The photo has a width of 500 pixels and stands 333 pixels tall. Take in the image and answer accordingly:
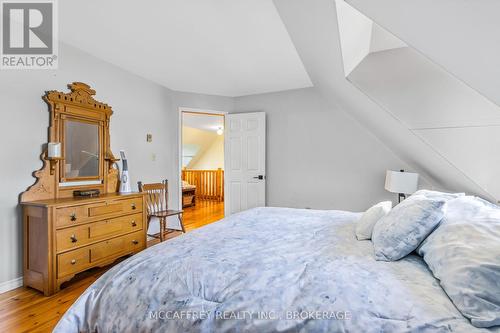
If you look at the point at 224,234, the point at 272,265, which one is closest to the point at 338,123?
the point at 224,234

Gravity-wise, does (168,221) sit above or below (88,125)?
below

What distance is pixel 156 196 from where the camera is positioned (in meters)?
3.76

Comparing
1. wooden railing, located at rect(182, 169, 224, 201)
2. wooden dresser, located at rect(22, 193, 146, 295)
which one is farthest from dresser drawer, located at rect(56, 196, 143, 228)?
wooden railing, located at rect(182, 169, 224, 201)

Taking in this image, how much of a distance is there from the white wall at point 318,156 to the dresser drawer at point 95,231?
2.22 m

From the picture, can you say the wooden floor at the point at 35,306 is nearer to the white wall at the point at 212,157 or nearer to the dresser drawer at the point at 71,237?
the dresser drawer at the point at 71,237

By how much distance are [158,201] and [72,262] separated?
1520 millimetres

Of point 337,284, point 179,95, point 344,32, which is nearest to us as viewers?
point 337,284

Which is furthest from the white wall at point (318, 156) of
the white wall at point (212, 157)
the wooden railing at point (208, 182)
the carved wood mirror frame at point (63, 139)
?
the white wall at point (212, 157)

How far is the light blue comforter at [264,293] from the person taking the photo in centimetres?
87

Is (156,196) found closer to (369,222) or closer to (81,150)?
(81,150)

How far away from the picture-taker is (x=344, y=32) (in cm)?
195

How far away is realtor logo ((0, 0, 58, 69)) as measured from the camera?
2.21 meters

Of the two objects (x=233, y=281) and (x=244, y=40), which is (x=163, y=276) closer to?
(x=233, y=281)

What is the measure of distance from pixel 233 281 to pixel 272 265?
0.21m
